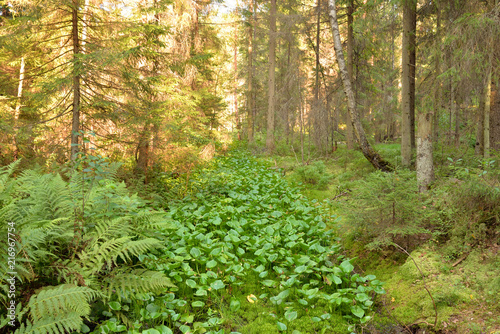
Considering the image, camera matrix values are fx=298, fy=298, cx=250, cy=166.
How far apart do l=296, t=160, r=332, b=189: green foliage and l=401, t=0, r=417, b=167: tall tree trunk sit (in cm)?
230

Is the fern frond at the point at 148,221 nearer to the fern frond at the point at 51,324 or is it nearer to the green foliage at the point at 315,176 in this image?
the fern frond at the point at 51,324

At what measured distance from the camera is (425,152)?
5023 mm

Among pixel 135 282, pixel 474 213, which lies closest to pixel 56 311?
pixel 135 282

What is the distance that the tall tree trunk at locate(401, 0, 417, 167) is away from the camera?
8.27 metres

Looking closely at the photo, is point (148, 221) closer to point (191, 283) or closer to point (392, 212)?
point (191, 283)

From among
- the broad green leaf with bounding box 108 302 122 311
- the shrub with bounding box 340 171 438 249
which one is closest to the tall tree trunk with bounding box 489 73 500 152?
the shrub with bounding box 340 171 438 249

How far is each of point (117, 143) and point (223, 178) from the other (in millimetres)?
2857

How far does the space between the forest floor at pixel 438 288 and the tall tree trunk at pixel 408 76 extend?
5.29 meters

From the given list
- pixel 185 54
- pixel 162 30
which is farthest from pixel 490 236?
pixel 185 54

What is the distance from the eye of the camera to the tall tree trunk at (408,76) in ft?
27.1

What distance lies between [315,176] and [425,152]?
3.56 meters

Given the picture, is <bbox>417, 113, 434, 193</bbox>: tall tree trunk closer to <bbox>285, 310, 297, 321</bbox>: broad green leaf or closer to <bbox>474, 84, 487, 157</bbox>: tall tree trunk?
Result: <bbox>474, 84, 487, 157</bbox>: tall tree trunk

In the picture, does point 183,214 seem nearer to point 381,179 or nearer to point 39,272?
point 39,272

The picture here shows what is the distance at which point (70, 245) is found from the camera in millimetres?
3004
